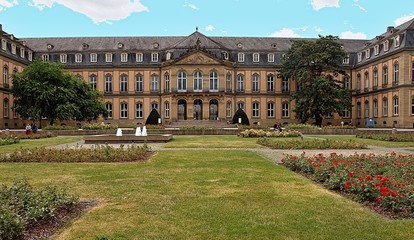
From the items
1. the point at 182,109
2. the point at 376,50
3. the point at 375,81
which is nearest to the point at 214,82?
the point at 182,109

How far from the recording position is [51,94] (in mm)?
44031

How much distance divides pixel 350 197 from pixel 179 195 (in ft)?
12.1

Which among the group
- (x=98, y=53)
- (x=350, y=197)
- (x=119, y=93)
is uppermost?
(x=98, y=53)

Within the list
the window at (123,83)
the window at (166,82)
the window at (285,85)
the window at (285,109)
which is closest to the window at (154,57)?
the window at (166,82)

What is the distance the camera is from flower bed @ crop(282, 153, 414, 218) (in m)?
7.38

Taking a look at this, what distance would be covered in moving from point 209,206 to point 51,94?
40.7 metres

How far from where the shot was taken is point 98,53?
61.8 meters

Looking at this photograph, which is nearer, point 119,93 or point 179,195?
point 179,195

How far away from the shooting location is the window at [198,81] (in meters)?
56.5

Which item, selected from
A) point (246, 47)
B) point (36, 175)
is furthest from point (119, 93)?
point (36, 175)

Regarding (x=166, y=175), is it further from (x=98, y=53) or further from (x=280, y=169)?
(x=98, y=53)

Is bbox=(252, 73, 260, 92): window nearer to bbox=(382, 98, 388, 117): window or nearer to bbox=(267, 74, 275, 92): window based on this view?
bbox=(267, 74, 275, 92): window

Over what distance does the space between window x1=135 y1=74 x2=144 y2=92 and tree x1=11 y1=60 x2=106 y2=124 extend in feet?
45.2

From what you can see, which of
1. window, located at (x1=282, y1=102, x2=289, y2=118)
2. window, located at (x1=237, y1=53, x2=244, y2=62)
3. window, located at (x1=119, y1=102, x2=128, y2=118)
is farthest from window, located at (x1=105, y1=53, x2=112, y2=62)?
window, located at (x1=282, y1=102, x2=289, y2=118)
